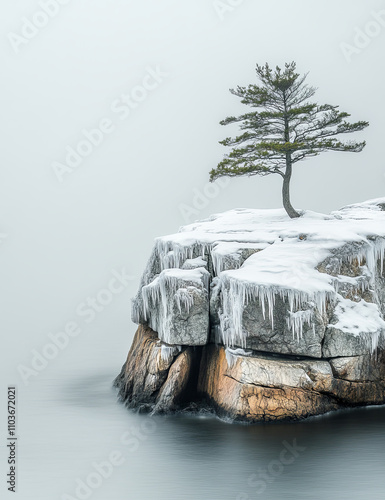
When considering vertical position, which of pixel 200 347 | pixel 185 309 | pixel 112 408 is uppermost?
pixel 185 309

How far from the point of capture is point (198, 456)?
22.8 meters

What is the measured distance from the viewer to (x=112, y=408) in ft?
94.3

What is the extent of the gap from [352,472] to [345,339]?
570cm

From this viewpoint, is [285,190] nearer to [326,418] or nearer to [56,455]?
[326,418]

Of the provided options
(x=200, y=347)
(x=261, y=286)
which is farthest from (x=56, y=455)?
(x=261, y=286)

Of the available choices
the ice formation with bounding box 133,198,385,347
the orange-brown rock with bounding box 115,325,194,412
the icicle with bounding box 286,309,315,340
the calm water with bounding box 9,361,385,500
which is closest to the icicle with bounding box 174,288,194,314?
the ice formation with bounding box 133,198,385,347

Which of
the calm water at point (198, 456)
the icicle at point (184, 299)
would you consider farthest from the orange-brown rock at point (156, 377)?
the icicle at point (184, 299)
